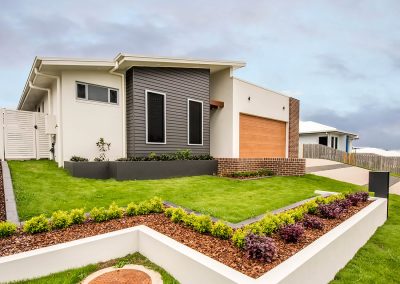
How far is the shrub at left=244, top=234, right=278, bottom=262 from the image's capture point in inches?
111

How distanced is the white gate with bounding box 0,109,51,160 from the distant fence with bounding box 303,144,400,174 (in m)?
21.4

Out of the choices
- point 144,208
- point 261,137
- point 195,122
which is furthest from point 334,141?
point 144,208

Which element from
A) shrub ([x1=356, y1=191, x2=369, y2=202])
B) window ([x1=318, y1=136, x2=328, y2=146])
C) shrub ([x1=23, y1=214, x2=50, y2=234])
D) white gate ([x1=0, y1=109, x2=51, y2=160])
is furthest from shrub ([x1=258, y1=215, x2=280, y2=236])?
window ([x1=318, y1=136, x2=328, y2=146])

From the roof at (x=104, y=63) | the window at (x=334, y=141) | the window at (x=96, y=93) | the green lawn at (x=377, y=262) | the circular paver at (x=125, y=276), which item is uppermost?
the roof at (x=104, y=63)

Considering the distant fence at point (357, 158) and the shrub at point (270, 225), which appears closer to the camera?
the shrub at point (270, 225)

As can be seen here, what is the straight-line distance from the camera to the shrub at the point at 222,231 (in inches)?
138

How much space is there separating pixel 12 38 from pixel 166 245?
15.0 m

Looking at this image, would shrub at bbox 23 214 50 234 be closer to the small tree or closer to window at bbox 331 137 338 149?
the small tree

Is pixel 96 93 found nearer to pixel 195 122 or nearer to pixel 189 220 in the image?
pixel 195 122

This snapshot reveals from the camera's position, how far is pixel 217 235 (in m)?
3.58

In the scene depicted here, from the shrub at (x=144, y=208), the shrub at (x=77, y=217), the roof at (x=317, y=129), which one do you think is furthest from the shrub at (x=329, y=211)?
the roof at (x=317, y=129)

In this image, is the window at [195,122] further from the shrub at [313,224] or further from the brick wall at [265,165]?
the shrub at [313,224]

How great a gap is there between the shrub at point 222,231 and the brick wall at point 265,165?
7.30m

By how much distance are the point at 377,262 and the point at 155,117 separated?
8879 mm
